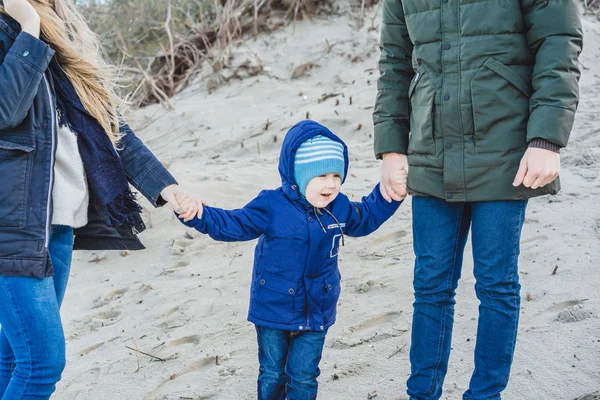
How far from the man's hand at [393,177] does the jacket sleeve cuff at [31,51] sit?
1.39 metres

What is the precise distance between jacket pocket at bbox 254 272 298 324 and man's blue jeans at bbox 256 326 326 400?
0.28ft

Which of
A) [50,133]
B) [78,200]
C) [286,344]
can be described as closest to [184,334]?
[286,344]

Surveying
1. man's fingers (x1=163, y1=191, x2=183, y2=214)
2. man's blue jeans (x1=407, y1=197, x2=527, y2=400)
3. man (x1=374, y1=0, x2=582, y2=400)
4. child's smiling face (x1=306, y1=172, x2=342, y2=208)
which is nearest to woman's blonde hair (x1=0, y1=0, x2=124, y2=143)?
man's fingers (x1=163, y1=191, x2=183, y2=214)

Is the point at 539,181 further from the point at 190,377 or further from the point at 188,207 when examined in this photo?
the point at 190,377

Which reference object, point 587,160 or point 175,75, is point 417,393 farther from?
point 175,75

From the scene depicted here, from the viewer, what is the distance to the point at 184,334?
13.3ft

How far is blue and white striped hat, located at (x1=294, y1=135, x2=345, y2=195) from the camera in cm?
281

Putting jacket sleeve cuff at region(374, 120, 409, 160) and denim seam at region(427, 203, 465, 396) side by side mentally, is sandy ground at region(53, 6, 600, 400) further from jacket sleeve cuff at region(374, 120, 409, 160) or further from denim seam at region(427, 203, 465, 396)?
jacket sleeve cuff at region(374, 120, 409, 160)

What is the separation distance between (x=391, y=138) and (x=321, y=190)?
1.29 ft

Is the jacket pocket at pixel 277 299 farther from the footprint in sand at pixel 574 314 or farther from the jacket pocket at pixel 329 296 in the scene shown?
the footprint in sand at pixel 574 314

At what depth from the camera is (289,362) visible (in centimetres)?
292

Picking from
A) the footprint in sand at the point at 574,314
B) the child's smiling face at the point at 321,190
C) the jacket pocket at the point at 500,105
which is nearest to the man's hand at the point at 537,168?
the jacket pocket at the point at 500,105

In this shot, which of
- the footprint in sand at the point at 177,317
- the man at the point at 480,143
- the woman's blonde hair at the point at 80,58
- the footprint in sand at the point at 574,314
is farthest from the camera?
the footprint in sand at the point at 177,317

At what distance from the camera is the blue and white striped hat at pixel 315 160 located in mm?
2811
